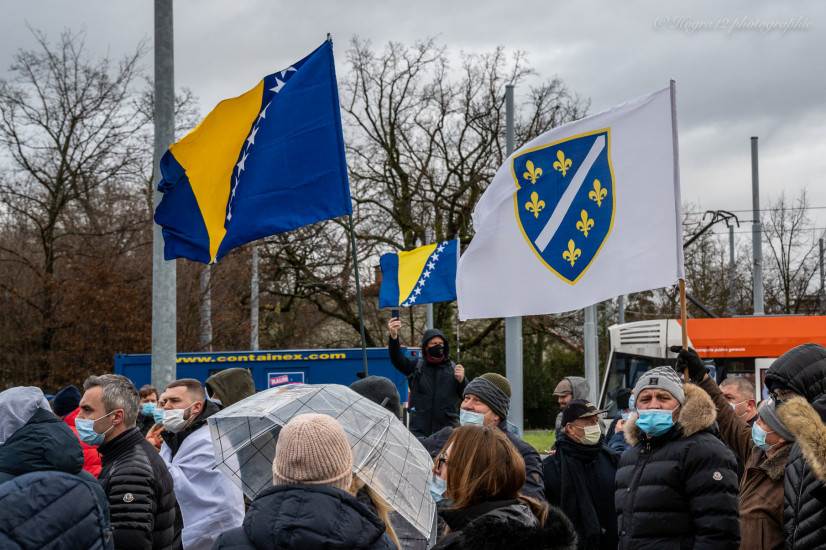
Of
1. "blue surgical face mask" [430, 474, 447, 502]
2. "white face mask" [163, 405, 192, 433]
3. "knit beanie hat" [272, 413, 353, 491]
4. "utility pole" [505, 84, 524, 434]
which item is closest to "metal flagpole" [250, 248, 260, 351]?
"utility pole" [505, 84, 524, 434]

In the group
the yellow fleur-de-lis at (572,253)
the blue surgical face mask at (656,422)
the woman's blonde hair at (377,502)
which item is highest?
the yellow fleur-de-lis at (572,253)

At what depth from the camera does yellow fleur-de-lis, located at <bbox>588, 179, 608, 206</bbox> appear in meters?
6.72

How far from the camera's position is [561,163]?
705 cm

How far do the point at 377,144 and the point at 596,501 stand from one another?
2847cm

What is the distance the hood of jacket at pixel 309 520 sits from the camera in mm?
2814

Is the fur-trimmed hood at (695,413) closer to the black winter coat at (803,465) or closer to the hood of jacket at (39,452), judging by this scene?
the black winter coat at (803,465)

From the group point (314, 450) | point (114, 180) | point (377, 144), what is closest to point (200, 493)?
point (314, 450)

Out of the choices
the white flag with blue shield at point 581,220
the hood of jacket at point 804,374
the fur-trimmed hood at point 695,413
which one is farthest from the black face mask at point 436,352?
the hood of jacket at point 804,374

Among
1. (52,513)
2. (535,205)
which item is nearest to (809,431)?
(52,513)

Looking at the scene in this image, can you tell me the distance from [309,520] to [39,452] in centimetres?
128

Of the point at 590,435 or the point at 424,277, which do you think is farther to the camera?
the point at 424,277

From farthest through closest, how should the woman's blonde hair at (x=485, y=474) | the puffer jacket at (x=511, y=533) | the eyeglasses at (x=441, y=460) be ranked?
the eyeglasses at (x=441, y=460), the woman's blonde hair at (x=485, y=474), the puffer jacket at (x=511, y=533)

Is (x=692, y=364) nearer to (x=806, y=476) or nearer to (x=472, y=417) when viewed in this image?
(x=472, y=417)

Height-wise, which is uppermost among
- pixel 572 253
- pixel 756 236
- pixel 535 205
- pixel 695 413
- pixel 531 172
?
pixel 756 236
